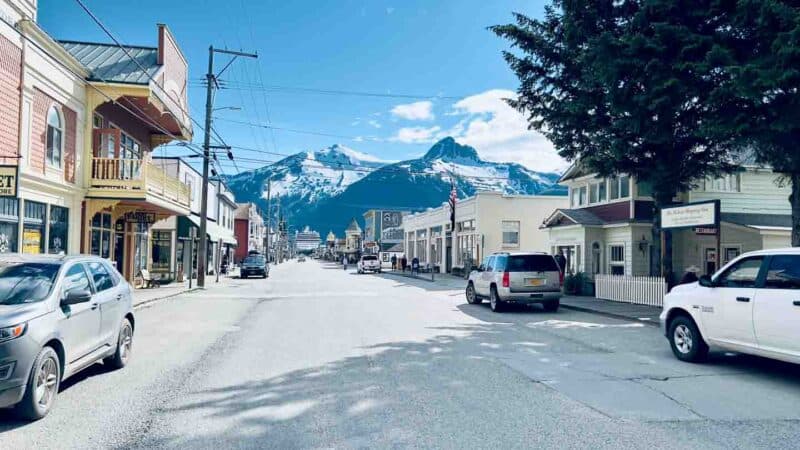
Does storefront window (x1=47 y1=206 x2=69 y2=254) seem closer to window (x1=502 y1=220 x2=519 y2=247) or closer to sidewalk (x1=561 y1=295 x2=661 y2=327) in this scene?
sidewalk (x1=561 y1=295 x2=661 y2=327)

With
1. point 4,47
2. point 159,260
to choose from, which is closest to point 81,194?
point 4,47

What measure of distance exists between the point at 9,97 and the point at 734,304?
53.3ft

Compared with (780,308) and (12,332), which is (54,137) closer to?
(12,332)

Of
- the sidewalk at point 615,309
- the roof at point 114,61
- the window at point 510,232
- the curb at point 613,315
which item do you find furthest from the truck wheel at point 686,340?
the window at point 510,232

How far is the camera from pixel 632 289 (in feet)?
65.8

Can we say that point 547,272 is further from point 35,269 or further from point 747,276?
point 35,269

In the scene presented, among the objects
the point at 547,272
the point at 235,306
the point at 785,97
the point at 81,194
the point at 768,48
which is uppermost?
the point at 768,48

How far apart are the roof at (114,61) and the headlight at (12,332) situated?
50.8 feet

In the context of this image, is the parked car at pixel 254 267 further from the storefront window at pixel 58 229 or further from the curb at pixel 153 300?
the storefront window at pixel 58 229

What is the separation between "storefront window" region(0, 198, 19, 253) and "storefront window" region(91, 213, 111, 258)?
549cm

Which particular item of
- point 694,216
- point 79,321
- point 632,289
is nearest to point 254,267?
point 632,289

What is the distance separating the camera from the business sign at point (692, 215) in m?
14.9

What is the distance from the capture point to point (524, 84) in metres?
19.4

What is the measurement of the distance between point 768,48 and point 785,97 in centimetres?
109
